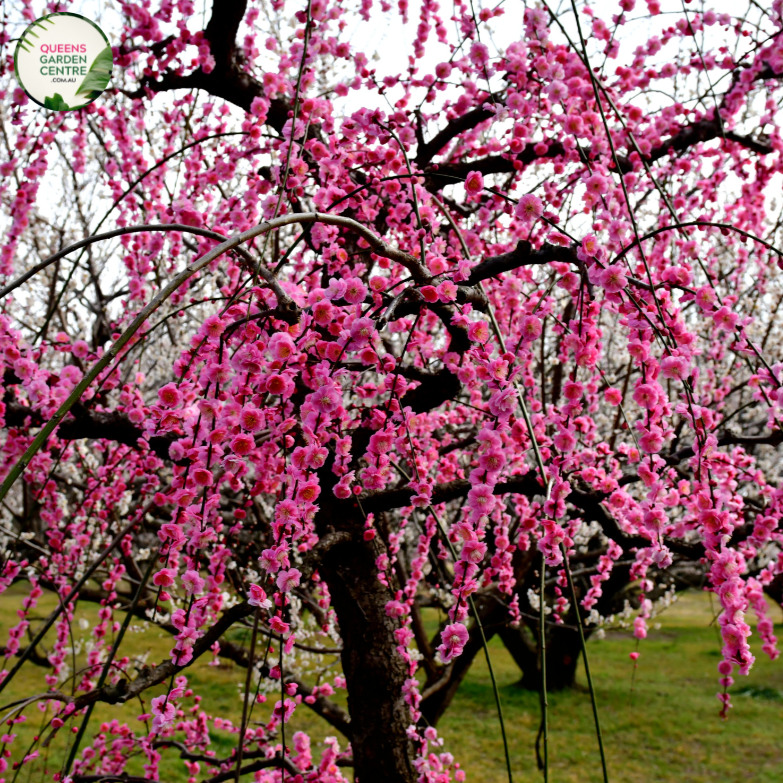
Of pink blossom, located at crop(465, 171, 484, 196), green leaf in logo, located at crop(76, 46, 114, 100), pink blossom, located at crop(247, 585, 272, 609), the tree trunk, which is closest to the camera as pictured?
pink blossom, located at crop(247, 585, 272, 609)

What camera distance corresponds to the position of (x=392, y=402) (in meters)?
1.62

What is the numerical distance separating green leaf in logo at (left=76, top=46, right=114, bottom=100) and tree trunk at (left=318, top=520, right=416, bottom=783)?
9.34ft

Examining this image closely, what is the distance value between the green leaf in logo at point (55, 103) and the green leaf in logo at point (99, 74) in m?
0.13

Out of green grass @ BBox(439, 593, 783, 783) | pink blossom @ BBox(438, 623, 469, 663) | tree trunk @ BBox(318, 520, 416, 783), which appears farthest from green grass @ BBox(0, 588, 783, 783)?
pink blossom @ BBox(438, 623, 469, 663)

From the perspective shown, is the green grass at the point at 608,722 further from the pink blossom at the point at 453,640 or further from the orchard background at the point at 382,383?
the pink blossom at the point at 453,640

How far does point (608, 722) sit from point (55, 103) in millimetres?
7006

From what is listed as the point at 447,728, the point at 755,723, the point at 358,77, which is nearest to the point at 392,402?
the point at 358,77

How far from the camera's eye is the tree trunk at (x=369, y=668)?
2.56 meters

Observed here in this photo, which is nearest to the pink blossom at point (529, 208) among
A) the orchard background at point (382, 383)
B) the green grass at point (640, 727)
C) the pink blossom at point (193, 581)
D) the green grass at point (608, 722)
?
the orchard background at point (382, 383)

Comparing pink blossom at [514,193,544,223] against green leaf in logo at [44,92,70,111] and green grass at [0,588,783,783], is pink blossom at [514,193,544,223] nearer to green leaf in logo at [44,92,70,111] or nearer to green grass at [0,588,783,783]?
green leaf in logo at [44,92,70,111]

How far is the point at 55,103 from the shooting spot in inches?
128

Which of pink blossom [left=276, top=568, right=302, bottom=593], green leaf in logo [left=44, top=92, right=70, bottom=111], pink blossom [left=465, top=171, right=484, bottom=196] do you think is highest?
green leaf in logo [left=44, top=92, right=70, bottom=111]

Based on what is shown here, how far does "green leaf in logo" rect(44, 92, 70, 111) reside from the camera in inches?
126

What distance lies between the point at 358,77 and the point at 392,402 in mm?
2354
